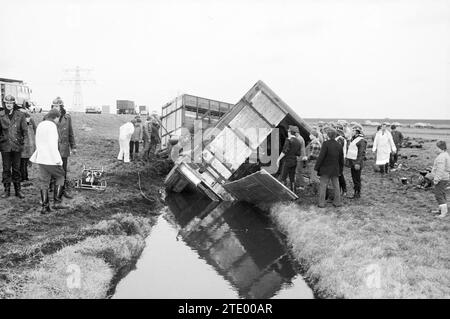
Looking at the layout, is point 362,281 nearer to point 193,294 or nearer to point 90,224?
point 193,294

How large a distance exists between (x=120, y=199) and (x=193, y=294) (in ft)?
19.3

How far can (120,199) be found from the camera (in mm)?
12430

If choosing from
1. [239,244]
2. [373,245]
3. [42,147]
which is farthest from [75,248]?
[373,245]

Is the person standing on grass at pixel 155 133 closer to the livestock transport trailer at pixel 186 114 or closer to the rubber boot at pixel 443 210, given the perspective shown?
the livestock transport trailer at pixel 186 114

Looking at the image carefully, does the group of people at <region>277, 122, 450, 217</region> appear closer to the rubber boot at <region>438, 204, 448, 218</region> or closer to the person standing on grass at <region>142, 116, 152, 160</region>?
the rubber boot at <region>438, 204, 448, 218</region>

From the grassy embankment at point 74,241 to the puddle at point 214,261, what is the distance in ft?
1.19

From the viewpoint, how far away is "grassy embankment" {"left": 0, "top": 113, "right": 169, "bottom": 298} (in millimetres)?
6371

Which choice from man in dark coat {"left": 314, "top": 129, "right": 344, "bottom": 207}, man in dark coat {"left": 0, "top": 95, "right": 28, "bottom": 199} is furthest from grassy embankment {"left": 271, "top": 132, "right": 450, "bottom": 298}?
man in dark coat {"left": 0, "top": 95, "right": 28, "bottom": 199}

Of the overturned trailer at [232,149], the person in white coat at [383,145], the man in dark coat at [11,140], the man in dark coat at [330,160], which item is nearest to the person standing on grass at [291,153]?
the overturned trailer at [232,149]

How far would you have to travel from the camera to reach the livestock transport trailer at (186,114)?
19.2 m

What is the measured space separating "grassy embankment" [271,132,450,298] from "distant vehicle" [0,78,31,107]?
2536 cm

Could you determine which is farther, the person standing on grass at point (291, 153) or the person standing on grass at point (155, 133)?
the person standing on grass at point (155, 133)
